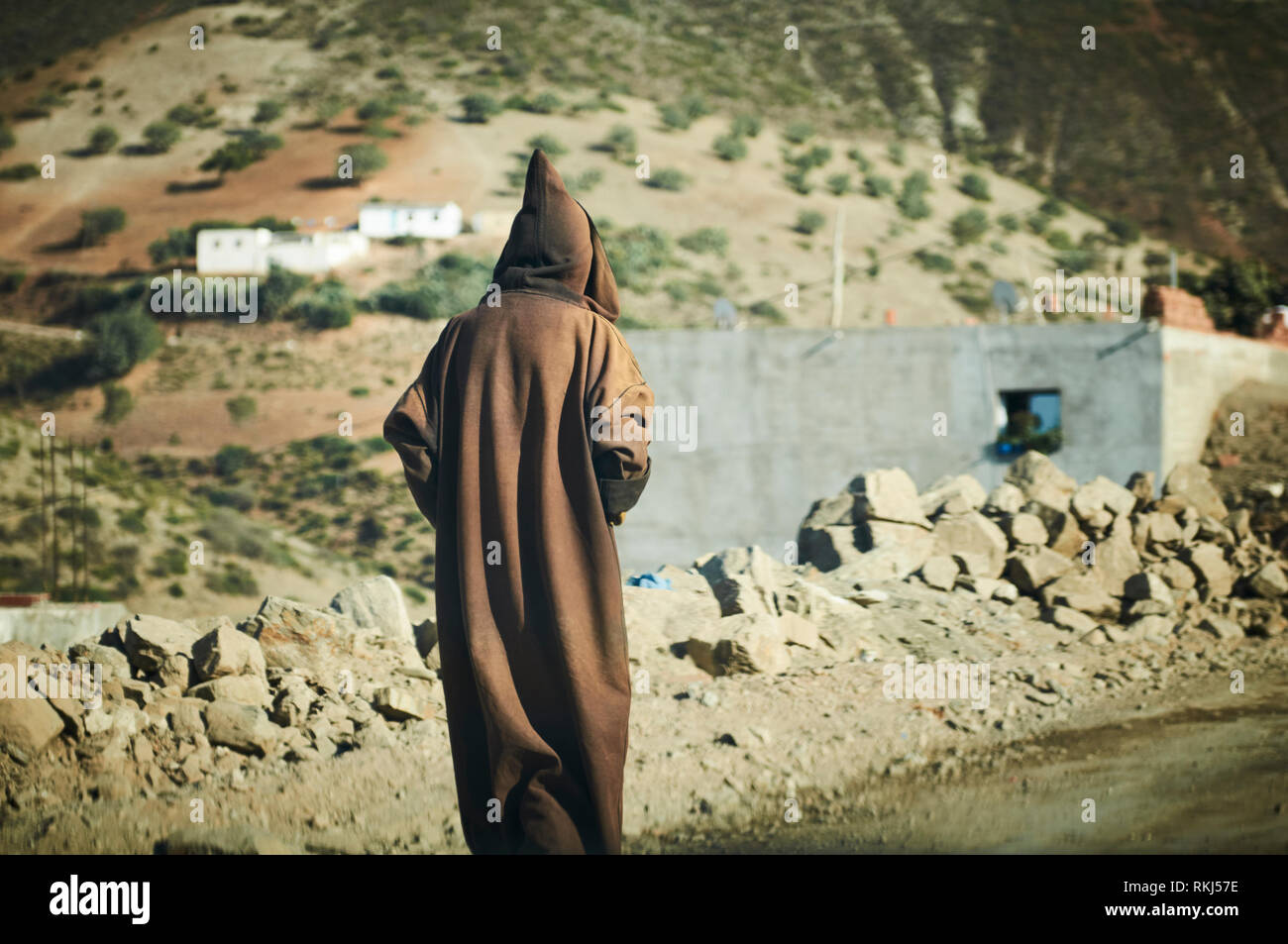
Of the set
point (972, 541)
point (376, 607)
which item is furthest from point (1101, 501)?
point (376, 607)

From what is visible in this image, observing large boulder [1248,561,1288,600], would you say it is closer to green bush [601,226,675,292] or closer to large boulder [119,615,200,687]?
large boulder [119,615,200,687]

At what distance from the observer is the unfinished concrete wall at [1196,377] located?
1620cm

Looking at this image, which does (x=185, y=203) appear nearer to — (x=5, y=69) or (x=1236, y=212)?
(x=5, y=69)

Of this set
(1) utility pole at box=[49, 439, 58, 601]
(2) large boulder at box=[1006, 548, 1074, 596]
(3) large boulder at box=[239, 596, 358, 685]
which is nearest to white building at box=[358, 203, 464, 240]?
(1) utility pole at box=[49, 439, 58, 601]

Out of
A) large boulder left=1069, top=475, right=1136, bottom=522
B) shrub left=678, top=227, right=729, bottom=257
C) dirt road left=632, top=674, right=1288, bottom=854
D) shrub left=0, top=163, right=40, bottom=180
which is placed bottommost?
dirt road left=632, top=674, right=1288, bottom=854

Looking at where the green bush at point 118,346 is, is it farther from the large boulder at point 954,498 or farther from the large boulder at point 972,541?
the large boulder at point 972,541

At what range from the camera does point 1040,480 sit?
46.5ft

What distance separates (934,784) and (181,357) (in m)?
32.8

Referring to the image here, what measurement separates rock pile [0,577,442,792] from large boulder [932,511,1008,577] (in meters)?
6.27

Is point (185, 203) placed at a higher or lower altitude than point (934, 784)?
higher

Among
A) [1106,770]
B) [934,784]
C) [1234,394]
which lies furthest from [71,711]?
[1234,394]

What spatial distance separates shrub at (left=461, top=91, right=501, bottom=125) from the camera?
4880 cm

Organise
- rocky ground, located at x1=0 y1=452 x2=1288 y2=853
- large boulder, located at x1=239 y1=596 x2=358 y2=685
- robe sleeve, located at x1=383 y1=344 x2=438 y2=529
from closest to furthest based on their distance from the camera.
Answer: robe sleeve, located at x1=383 y1=344 x2=438 y2=529 < rocky ground, located at x1=0 y1=452 x2=1288 y2=853 < large boulder, located at x1=239 y1=596 x2=358 y2=685
